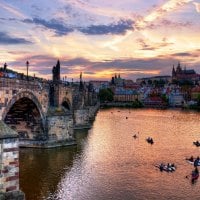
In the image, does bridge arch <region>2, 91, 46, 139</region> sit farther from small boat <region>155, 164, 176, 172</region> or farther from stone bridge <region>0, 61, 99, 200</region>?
small boat <region>155, 164, 176, 172</region>

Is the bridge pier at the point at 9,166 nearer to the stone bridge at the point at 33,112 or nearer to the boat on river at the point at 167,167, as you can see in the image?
the stone bridge at the point at 33,112

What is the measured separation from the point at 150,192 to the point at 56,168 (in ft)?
29.9

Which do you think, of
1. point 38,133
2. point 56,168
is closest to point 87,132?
point 38,133

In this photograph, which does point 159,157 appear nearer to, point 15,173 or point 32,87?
point 32,87

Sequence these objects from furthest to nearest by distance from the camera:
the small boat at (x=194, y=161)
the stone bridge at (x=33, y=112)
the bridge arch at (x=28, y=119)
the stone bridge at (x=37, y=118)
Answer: the bridge arch at (x=28, y=119) → the stone bridge at (x=37, y=118) → the small boat at (x=194, y=161) → the stone bridge at (x=33, y=112)

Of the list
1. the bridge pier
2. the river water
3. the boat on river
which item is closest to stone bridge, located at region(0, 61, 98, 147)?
the river water

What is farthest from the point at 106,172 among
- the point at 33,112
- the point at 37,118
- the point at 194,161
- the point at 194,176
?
the point at 33,112

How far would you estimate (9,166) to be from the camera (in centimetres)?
2217

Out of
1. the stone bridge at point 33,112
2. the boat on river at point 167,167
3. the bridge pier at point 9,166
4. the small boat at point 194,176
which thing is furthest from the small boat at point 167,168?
the bridge pier at point 9,166

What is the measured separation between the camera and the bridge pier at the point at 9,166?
71.9ft

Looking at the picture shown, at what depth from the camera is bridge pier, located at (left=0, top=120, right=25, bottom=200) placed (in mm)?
21906

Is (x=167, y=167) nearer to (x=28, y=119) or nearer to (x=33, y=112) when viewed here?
(x=33, y=112)

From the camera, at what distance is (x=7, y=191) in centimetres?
2192

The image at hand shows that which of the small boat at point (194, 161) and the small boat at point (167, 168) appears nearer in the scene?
the small boat at point (167, 168)
